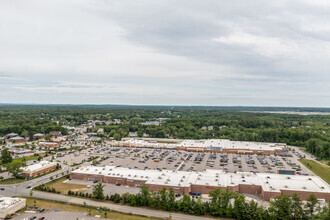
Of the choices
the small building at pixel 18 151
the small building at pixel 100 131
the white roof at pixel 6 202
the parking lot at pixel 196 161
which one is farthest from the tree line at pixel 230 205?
the small building at pixel 100 131

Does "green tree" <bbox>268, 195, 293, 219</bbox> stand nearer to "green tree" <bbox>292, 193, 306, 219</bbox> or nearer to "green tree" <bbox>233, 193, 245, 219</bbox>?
"green tree" <bbox>292, 193, 306, 219</bbox>

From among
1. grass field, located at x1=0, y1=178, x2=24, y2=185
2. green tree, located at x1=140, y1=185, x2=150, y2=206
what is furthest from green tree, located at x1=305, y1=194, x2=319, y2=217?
grass field, located at x1=0, y1=178, x2=24, y2=185

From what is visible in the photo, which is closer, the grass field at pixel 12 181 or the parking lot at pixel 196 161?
the grass field at pixel 12 181

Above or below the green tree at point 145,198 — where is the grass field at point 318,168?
below

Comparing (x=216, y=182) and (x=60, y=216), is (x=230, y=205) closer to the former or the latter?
(x=216, y=182)

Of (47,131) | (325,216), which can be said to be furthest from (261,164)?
(47,131)

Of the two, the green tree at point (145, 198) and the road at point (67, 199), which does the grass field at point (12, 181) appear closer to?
the road at point (67, 199)

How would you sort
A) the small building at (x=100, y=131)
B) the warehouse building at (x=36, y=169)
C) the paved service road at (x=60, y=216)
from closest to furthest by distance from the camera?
the paved service road at (x=60, y=216), the warehouse building at (x=36, y=169), the small building at (x=100, y=131)

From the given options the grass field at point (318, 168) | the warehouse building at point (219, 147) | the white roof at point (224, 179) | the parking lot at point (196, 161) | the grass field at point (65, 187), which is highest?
the white roof at point (224, 179)
